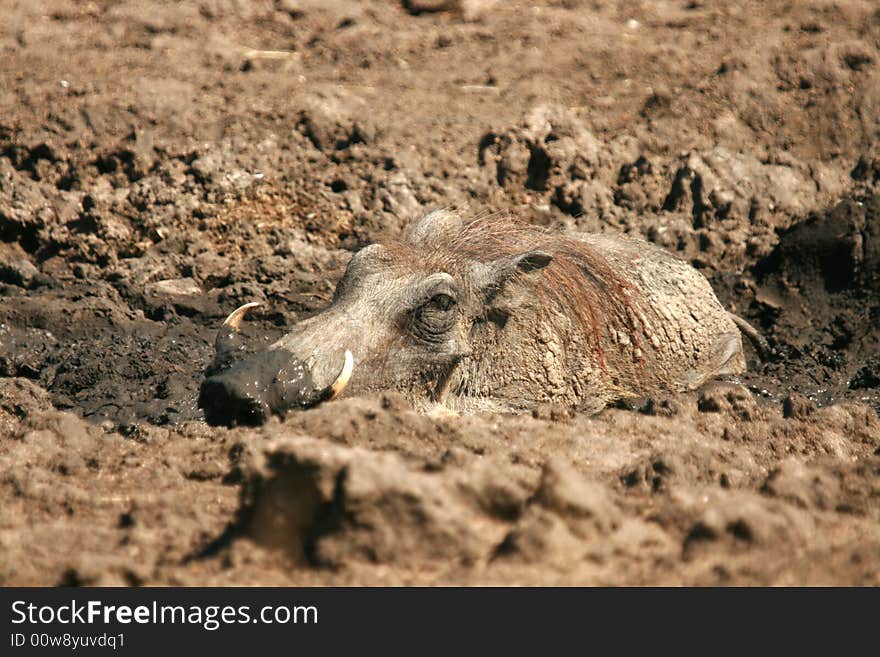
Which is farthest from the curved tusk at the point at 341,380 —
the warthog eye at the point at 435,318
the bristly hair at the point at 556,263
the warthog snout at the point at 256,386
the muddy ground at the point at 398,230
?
the bristly hair at the point at 556,263

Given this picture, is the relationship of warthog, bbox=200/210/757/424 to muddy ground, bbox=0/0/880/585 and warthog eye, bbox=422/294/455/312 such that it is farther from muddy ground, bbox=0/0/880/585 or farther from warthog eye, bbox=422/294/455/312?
muddy ground, bbox=0/0/880/585

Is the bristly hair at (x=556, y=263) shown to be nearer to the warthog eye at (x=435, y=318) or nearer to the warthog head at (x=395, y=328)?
the warthog head at (x=395, y=328)

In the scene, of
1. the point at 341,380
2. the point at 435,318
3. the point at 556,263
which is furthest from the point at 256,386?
the point at 556,263

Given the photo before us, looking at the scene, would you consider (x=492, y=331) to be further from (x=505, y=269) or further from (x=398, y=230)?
(x=398, y=230)

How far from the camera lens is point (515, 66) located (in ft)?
29.3

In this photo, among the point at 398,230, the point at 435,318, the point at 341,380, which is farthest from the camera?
the point at 398,230

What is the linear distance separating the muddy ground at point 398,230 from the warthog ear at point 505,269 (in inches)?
32.0

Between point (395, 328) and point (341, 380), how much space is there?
53 cm

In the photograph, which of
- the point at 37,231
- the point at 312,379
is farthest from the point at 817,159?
the point at 37,231

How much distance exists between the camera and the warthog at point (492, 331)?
16.1ft

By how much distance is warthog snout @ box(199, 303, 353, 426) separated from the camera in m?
4.55

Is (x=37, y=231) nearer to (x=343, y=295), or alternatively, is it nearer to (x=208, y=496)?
(x=343, y=295)

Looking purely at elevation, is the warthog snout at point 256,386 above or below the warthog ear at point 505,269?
below

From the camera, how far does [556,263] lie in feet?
19.4
